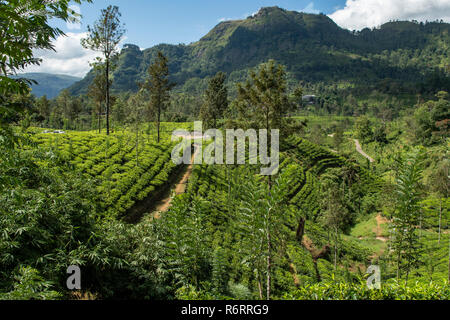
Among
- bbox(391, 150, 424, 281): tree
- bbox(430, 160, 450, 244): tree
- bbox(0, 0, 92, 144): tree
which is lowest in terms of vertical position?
bbox(430, 160, 450, 244): tree

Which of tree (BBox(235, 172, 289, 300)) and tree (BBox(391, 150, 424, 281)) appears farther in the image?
tree (BBox(391, 150, 424, 281))

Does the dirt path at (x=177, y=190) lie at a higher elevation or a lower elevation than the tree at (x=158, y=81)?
lower

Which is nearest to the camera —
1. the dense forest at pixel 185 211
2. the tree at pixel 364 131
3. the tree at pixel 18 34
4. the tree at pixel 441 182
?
the tree at pixel 18 34

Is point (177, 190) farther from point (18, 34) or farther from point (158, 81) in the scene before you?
point (18, 34)

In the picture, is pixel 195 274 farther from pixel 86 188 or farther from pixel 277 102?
pixel 277 102

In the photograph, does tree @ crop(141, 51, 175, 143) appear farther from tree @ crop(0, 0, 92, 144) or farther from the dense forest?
tree @ crop(0, 0, 92, 144)

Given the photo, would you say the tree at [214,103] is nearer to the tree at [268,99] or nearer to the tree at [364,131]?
the tree at [268,99]

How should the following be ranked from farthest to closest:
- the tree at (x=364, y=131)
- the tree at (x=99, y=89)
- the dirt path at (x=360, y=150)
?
the tree at (x=364, y=131) < the dirt path at (x=360, y=150) < the tree at (x=99, y=89)

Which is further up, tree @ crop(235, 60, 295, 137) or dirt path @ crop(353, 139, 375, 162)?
tree @ crop(235, 60, 295, 137)

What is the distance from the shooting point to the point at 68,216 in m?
7.21

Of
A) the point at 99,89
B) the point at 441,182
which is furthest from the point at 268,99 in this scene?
the point at 99,89
